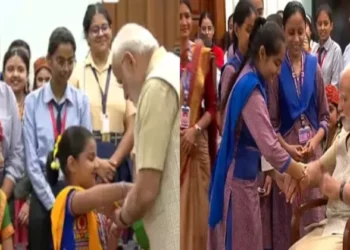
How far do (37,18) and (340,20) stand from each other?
4.47ft

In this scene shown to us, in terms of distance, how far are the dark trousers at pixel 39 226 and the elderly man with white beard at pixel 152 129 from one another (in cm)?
12

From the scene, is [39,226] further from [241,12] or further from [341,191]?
[241,12]

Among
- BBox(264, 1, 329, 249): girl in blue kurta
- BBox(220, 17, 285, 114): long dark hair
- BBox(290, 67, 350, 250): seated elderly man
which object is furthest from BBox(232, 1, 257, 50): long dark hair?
BBox(290, 67, 350, 250): seated elderly man

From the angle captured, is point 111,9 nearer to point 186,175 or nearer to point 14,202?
point 14,202

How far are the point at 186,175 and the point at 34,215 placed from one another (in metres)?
0.79

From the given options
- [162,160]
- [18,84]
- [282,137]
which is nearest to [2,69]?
[18,84]

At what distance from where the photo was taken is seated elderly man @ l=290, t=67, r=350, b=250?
62.3 inches

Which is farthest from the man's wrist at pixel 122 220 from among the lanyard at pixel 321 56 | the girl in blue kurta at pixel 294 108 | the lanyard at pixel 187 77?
the lanyard at pixel 321 56

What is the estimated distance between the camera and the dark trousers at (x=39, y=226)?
3.70 ft

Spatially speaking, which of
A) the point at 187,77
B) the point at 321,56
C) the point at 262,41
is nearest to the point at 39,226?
the point at 187,77

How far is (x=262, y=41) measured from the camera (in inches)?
71.1

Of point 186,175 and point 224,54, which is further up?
point 224,54

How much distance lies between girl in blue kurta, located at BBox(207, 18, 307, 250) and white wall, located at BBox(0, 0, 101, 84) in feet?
2.57

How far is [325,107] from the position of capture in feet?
6.72
